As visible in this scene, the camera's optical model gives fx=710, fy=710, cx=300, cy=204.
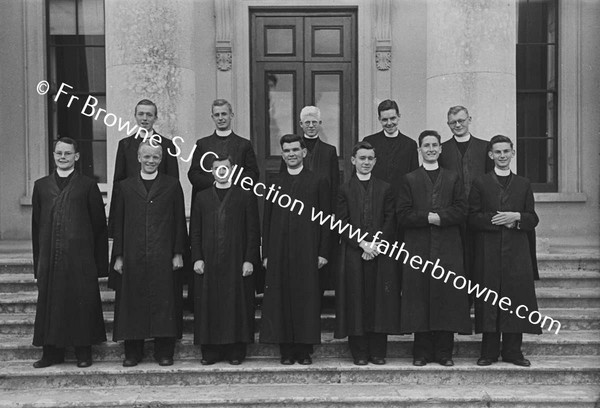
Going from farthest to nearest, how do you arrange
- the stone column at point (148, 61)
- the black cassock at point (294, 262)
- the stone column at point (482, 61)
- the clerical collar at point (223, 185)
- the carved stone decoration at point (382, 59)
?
the carved stone decoration at point (382, 59), the stone column at point (482, 61), the stone column at point (148, 61), the clerical collar at point (223, 185), the black cassock at point (294, 262)

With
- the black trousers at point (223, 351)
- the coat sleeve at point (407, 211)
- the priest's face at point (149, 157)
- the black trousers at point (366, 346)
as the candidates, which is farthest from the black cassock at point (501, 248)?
the priest's face at point (149, 157)

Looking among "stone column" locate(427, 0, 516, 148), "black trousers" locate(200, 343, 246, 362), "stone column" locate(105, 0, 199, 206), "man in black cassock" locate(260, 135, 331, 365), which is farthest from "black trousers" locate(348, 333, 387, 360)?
"stone column" locate(105, 0, 199, 206)

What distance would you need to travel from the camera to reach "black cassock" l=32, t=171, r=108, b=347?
5996 mm

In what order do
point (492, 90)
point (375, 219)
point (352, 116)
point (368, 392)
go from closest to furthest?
1. point (368, 392)
2. point (375, 219)
3. point (492, 90)
4. point (352, 116)

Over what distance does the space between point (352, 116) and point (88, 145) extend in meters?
3.70

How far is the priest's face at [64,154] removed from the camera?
6168 mm

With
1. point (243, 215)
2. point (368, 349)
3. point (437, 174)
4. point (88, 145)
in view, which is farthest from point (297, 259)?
point (88, 145)

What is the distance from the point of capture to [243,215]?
6.23 metres

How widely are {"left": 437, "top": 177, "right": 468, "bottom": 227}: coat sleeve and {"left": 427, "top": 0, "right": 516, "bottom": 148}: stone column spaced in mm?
1744

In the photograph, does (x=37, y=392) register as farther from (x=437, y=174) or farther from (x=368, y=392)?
(x=437, y=174)

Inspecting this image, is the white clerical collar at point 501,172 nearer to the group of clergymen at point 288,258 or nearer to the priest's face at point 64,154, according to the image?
the group of clergymen at point 288,258

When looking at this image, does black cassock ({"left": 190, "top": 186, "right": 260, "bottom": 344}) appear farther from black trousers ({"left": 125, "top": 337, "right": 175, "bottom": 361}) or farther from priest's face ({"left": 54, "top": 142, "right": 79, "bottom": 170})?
priest's face ({"left": 54, "top": 142, "right": 79, "bottom": 170})

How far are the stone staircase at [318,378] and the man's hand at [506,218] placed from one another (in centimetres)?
114

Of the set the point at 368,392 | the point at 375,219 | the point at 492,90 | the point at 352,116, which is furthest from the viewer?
the point at 352,116
